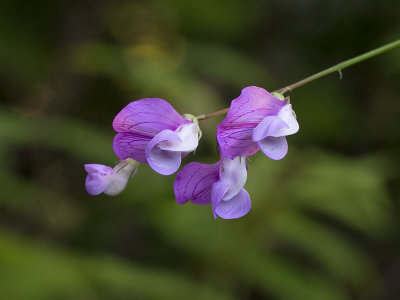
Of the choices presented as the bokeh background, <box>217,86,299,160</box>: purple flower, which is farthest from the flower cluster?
the bokeh background

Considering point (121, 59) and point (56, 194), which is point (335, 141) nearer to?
→ point (121, 59)

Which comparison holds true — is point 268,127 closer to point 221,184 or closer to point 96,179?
point 221,184

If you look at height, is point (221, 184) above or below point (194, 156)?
below

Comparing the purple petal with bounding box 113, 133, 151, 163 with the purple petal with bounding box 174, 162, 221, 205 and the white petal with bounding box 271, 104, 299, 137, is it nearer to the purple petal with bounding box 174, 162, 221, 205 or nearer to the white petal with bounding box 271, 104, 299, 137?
the purple petal with bounding box 174, 162, 221, 205

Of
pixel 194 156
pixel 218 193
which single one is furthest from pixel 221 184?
pixel 194 156

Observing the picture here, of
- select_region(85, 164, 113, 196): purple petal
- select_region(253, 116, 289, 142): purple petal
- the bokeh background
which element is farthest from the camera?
the bokeh background

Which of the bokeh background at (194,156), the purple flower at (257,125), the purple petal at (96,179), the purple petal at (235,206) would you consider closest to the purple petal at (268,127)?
the purple flower at (257,125)
